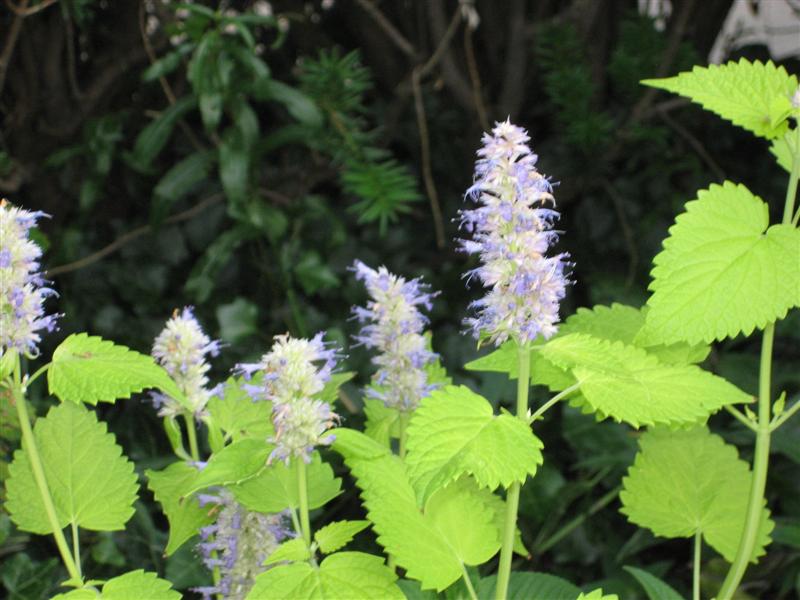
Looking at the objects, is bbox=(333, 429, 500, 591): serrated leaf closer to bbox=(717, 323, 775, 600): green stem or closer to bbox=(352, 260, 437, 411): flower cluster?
Answer: bbox=(352, 260, 437, 411): flower cluster

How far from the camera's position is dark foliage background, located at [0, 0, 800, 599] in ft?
5.63

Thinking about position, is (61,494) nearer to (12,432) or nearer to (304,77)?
(12,432)

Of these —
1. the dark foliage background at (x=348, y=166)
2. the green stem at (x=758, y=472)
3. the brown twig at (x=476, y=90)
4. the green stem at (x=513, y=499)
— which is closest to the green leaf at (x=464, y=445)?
the green stem at (x=513, y=499)

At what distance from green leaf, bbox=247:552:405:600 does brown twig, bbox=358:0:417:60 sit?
4.64 ft

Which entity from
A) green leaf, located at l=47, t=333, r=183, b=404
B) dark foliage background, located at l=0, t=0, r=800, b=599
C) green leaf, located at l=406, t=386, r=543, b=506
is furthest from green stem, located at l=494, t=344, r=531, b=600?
dark foliage background, located at l=0, t=0, r=800, b=599

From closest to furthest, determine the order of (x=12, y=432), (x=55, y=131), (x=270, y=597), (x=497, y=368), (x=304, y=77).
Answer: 1. (x=270, y=597)
2. (x=497, y=368)
3. (x=12, y=432)
4. (x=304, y=77)
5. (x=55, y=131)

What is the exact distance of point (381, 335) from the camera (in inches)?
32.9

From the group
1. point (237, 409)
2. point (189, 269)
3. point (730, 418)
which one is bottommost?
point (730, 418)

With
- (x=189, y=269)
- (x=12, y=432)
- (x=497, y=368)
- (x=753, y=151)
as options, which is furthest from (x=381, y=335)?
(x=753, y=151)

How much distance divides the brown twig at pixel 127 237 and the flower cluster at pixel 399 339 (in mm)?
1143

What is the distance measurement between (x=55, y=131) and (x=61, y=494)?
51.2 inches

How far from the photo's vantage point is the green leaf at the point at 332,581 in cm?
68

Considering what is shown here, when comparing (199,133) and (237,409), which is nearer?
(237,409)

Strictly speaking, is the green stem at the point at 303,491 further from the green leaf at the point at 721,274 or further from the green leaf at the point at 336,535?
the green leaf at the point at 721,274
